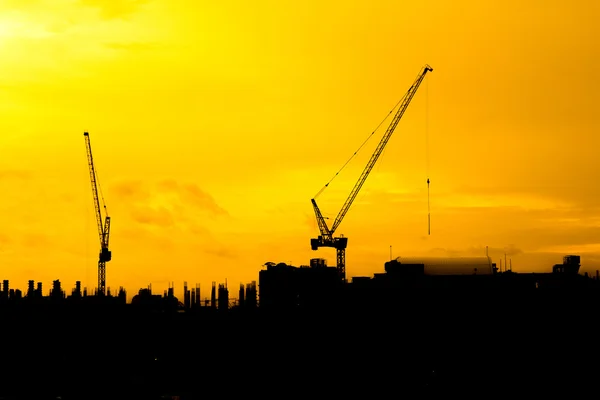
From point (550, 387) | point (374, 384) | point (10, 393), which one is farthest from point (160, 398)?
point (550, 387)

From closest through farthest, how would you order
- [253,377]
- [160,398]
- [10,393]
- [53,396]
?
[160,398]
[53,396]
[10,393]
[253,377]

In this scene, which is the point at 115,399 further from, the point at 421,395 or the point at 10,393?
the point at 421,395

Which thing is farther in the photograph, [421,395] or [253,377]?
[253,377]

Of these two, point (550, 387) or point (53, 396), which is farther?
point (550, 387)

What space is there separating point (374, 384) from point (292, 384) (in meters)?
14.4

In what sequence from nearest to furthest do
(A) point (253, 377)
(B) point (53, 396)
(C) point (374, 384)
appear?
1. (B) point (53, 396)
2. (C) point (374, 384)
3. (A) point (253, 377)

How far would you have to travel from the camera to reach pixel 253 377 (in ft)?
602

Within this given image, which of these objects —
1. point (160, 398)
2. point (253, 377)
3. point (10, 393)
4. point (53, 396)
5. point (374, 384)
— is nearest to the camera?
point (160, 398)

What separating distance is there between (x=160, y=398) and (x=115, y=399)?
6.44 meters

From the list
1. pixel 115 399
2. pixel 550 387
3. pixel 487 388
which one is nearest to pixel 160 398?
pixel 115 399

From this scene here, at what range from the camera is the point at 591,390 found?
6319 inches

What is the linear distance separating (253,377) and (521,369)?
51.4 meters

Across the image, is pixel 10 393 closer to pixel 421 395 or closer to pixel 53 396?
pixel 53 396

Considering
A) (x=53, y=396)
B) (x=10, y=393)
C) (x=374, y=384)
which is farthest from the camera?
(x=374, y=384)
